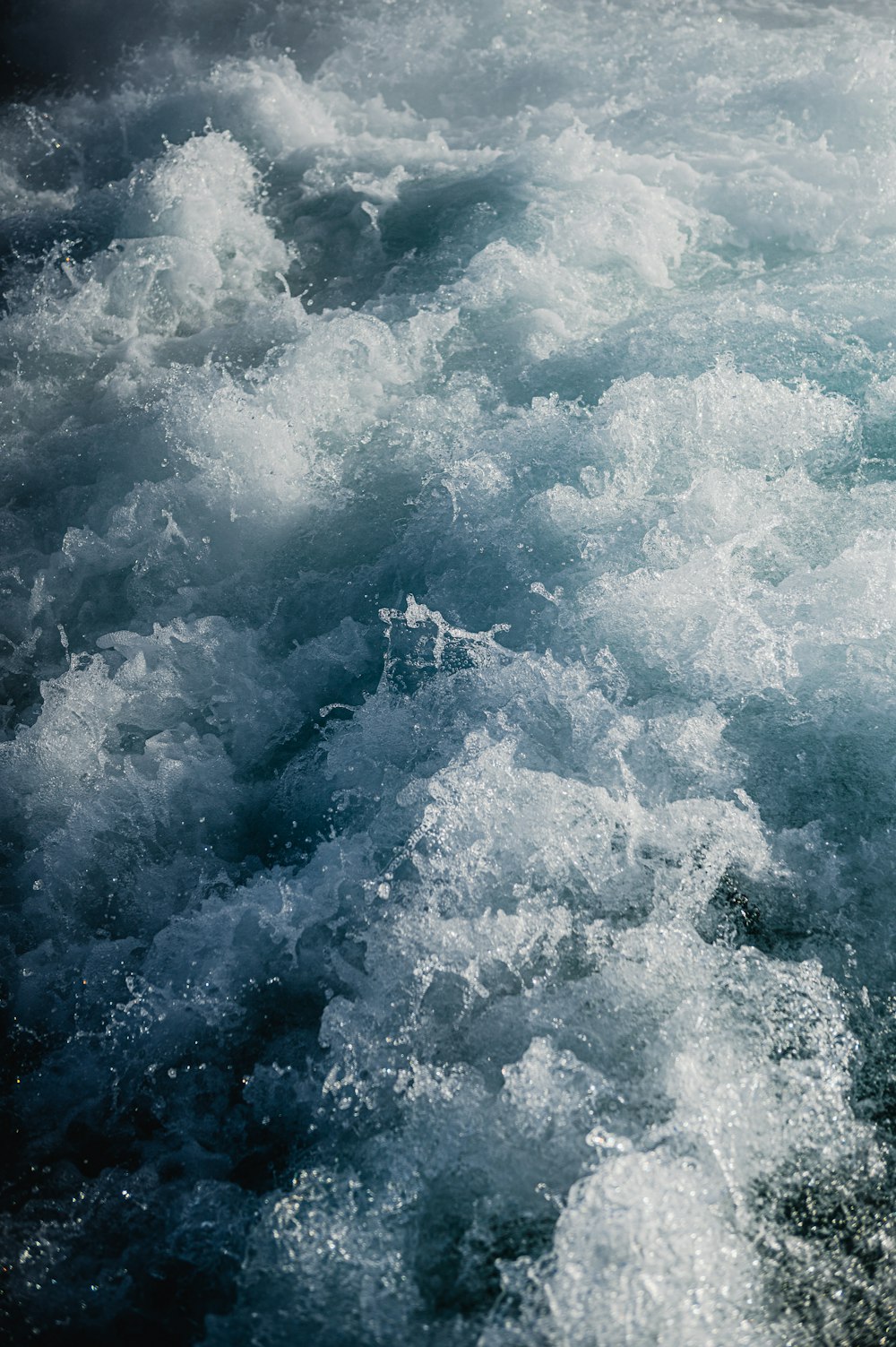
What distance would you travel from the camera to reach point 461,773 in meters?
2.46

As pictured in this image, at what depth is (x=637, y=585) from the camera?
2.93m

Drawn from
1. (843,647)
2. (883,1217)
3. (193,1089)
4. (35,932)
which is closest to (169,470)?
(35,932)

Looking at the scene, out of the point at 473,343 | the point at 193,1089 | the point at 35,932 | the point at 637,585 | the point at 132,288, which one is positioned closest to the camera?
the point at 193,1089

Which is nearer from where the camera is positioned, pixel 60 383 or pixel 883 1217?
pixel 883 1217

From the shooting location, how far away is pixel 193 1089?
81.4 inches

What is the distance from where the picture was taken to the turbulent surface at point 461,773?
1.73 metres

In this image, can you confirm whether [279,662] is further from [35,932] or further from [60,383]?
[60,383]

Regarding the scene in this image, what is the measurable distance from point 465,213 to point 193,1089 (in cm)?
531

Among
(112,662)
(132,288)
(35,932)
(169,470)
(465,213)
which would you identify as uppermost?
(465,213)

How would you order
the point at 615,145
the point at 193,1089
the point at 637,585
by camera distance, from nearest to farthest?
the point at 193,1089, the point at 637,585, the point at 615,145

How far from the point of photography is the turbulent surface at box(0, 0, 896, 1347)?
1.73 metres

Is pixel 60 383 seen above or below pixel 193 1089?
above

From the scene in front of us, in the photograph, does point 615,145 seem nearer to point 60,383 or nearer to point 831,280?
point 831,280

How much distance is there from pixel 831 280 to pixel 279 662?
3.69 m
